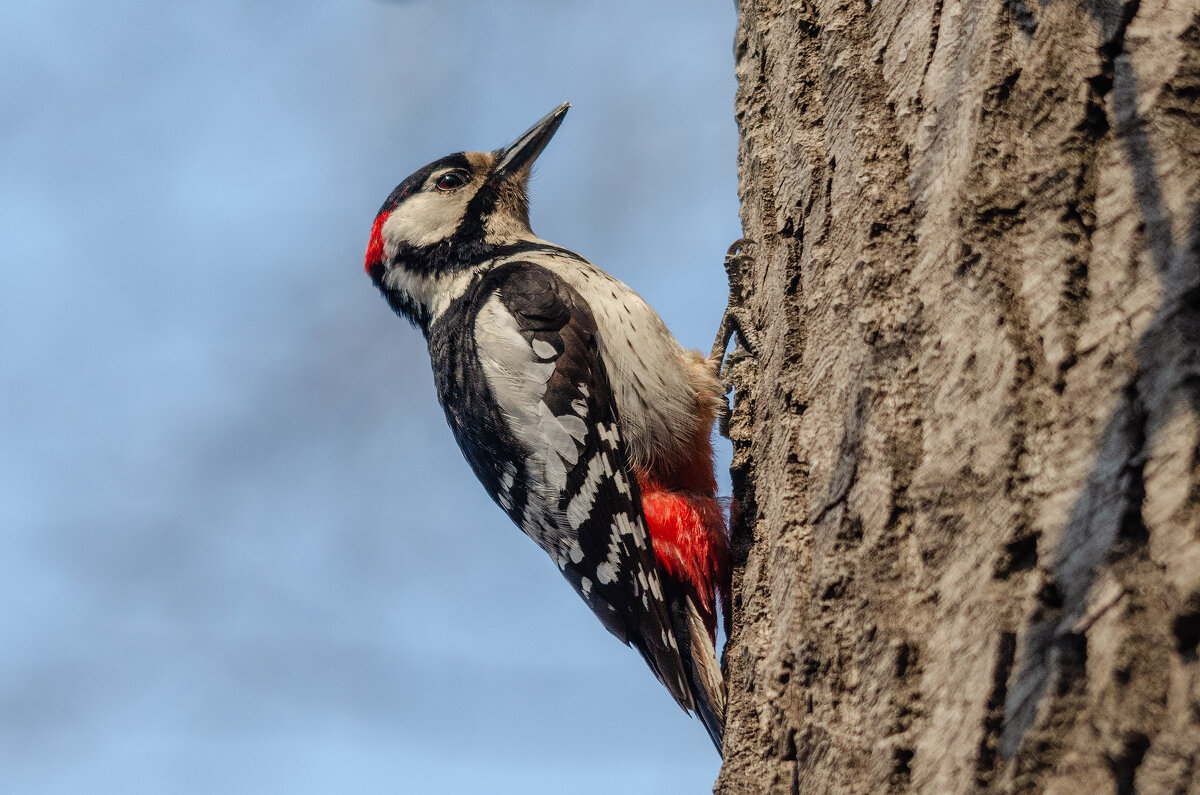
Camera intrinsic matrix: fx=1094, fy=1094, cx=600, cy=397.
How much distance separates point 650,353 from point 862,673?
5.59 ft

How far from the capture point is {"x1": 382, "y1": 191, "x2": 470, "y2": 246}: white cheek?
403 cm

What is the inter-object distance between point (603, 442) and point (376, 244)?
5.33 feet

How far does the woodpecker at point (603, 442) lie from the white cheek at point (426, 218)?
519 mm

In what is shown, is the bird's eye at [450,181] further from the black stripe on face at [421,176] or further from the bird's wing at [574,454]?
the bird's wing at [574,454]

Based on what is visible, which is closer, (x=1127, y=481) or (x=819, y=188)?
(x=1127, y=481)

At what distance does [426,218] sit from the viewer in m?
4.10

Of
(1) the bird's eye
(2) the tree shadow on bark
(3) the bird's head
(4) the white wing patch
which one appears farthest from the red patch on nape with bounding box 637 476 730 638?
(1) the bird's eye

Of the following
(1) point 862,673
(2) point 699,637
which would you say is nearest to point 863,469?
(1) point 862,673

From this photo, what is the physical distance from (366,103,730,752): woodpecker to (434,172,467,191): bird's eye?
685mm

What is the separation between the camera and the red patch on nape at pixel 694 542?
277 centimetres

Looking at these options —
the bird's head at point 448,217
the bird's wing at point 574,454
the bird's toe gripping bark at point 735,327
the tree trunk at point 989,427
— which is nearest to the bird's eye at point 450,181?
the bird's head at point 448,217

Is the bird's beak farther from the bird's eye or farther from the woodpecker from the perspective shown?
the woodpecker

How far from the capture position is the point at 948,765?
4.24 feet

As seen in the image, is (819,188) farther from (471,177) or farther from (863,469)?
(471,177)
